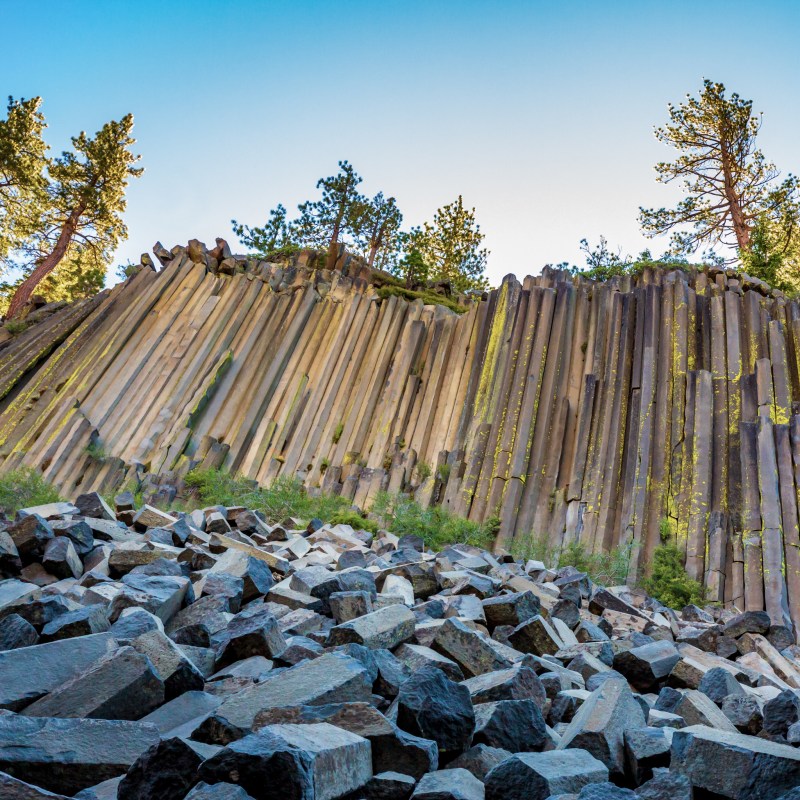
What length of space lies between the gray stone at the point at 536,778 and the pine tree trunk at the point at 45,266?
63.7 feet

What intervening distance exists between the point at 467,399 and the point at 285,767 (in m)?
9.69

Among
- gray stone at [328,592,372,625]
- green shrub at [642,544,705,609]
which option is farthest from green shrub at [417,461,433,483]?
gray stone at [328,592,372,625]

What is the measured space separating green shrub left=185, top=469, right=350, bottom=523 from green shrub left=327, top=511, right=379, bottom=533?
0.26 m

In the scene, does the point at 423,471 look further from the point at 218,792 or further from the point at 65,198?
the point at 65,198

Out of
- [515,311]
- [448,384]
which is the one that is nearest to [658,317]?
[515,311]

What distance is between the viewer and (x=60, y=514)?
4.84 metres

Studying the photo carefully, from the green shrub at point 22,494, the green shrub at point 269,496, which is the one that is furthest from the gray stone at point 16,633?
the green shrub at point 269,496

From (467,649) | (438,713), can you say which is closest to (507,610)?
(467,649)

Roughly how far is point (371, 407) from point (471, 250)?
21.5 meters

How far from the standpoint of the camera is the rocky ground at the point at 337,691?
167 cm

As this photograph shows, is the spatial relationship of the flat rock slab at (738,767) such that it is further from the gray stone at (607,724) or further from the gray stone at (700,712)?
the gray stone at (700,712)

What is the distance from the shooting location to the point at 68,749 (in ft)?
5.67

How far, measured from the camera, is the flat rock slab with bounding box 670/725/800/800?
5.77 feet

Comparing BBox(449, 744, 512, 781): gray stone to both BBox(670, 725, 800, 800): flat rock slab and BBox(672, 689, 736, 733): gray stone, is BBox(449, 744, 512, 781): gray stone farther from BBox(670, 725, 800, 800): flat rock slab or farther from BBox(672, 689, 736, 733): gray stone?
BBox(672, 689, 736, 733): gray stone
